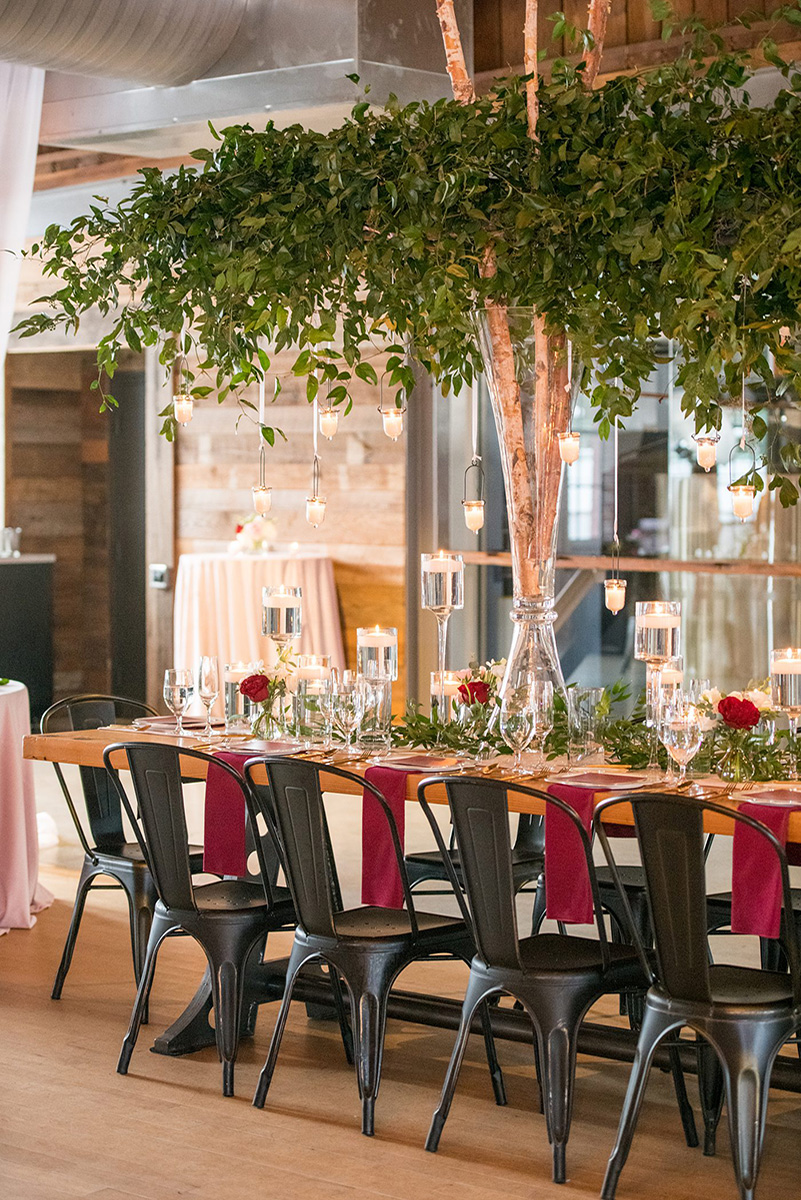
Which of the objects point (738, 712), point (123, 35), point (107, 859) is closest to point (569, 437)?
point (738, 712)

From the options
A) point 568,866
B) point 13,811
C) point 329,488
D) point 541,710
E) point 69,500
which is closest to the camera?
point 568,866

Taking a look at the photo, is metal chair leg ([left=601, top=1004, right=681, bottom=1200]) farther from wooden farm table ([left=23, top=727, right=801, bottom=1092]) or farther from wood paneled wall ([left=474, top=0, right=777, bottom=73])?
wood paneled wall ([left=474, top=0, right=777, bottom=73])

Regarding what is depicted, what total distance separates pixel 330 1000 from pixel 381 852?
21.2 inches

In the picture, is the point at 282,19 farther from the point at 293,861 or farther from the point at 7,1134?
the point at 7,1134

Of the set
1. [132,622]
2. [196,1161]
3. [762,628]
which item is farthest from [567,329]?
[132,622]

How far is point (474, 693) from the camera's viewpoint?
4.22 meters

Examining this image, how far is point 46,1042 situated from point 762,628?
437 cm

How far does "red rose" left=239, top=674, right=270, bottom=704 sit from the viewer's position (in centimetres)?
441

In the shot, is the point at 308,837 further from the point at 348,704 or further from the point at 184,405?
the point at 184,405

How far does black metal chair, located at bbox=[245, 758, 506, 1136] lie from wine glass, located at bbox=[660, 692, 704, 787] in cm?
63

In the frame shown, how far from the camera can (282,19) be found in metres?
5.19

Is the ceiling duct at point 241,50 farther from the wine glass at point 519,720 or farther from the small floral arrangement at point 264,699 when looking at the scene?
the wine glass at point 519,720

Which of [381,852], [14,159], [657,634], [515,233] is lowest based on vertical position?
[381,852]

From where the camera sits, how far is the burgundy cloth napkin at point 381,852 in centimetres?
375
